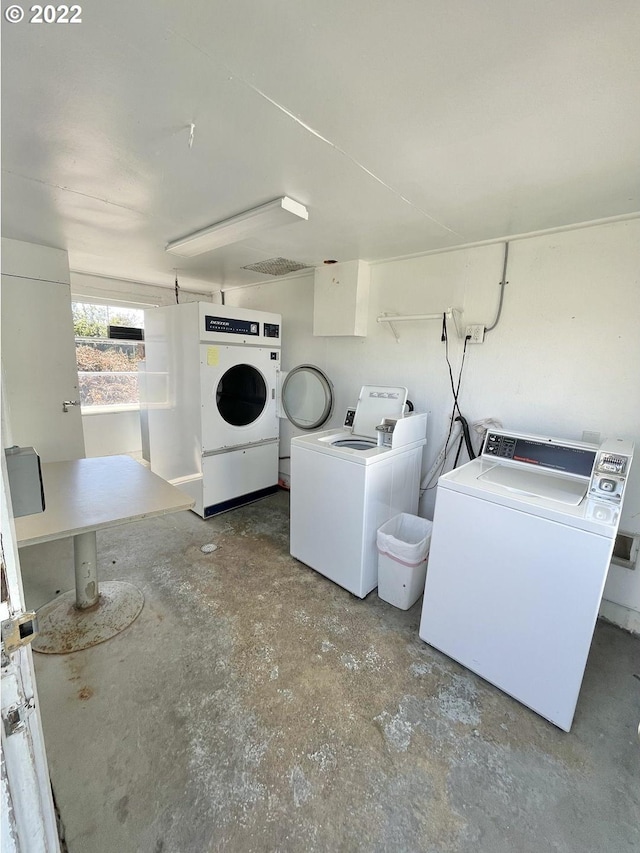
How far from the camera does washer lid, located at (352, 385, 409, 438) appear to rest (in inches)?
101

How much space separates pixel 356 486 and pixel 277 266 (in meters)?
2.22

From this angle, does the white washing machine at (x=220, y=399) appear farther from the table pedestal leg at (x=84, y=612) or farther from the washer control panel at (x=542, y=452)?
the washer control panel at (x=542, y=452)

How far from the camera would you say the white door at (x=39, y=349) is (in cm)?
269

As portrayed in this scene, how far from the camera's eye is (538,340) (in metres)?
2.19

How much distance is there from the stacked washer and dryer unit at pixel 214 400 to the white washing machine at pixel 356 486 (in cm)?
100

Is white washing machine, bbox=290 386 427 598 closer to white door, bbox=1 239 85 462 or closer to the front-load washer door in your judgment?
the front-load washer door

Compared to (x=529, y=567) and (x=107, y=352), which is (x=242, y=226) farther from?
(x=107, y=352)

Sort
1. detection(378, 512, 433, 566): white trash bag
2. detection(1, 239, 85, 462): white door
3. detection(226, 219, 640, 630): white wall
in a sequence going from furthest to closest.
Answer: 1. detection(1, 239, 85, 462): white door
2. detection(378, 512, 433, 566): white trash bag
3. detection(226, 219, 640, 630): white wall

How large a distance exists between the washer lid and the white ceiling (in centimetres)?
110

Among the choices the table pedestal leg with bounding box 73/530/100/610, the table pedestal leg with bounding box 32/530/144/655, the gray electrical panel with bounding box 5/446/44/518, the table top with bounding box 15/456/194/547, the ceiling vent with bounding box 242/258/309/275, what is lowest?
the table pedestal leg with bounding box 32/530/144/655

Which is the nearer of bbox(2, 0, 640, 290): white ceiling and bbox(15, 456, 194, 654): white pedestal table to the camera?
bbox(2, 0, 640, 290): white ceiling

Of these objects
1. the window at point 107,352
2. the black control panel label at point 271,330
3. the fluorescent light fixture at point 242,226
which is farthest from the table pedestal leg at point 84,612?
the window at point 107,352

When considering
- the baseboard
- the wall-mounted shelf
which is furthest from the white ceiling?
the baseboard

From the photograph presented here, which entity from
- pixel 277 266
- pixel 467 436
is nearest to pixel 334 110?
pixel 467 436
